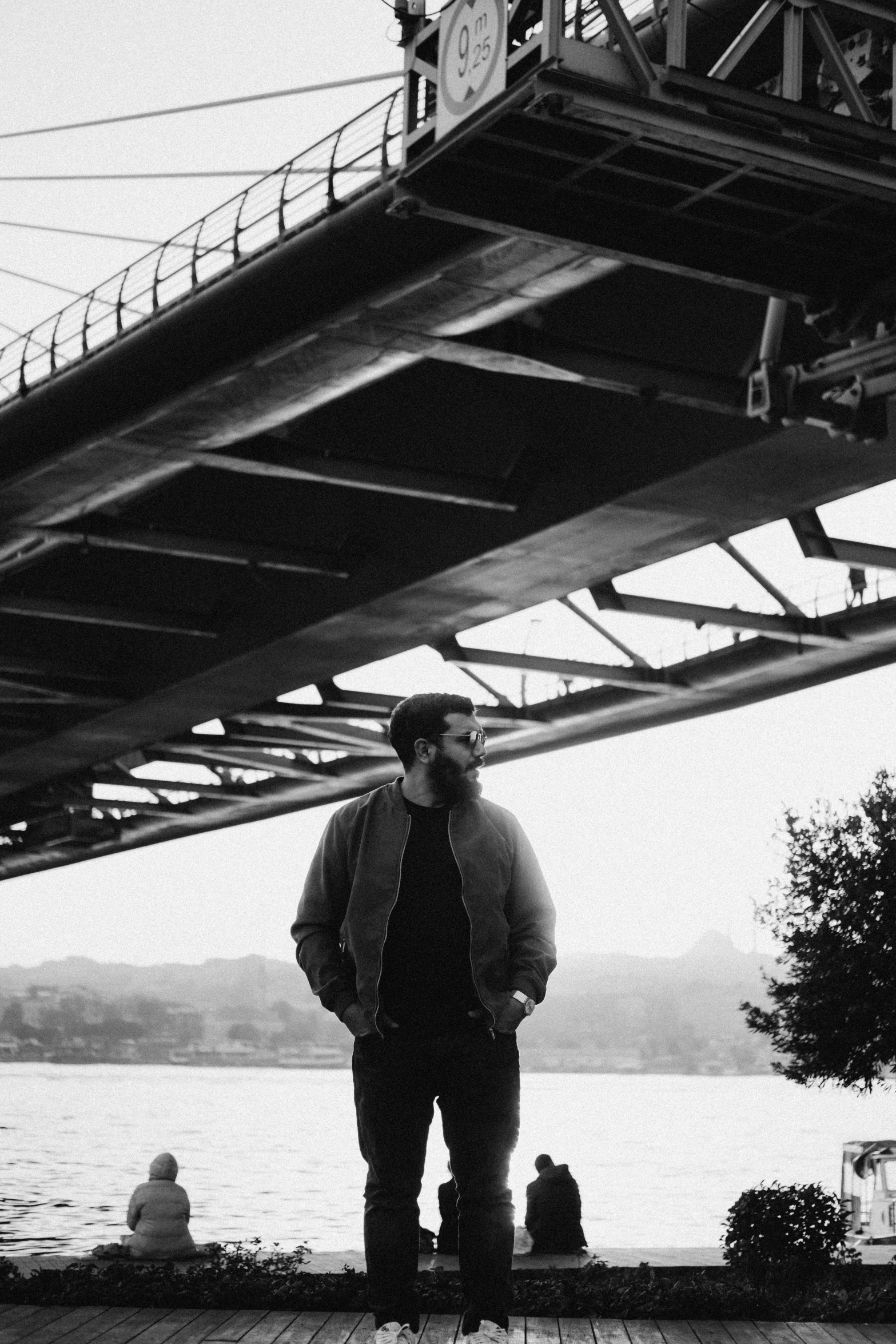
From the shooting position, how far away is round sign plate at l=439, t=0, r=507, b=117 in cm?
852

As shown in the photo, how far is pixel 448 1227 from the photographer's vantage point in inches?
608

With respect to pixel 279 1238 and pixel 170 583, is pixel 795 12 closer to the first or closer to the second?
pixel 170 583

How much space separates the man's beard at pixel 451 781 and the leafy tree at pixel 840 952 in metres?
11.3

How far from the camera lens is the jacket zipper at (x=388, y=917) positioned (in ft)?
18.6

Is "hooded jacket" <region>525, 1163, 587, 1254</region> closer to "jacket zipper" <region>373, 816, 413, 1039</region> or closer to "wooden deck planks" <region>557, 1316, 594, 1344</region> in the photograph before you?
"wooden deck planks" <region>557, 1316, 594, 1344</region>

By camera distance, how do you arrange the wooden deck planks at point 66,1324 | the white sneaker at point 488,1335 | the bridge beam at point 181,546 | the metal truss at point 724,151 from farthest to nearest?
the bridge beam at point 181,546 < the metal truss at point 724,151 < the wooden deck planks at point 66,1324 < the white sneaker at point 488,1335

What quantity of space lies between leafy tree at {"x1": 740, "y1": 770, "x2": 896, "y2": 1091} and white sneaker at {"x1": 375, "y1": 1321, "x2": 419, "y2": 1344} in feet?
37.0

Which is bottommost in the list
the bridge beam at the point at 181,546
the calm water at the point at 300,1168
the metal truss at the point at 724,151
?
the calm water at the point at 300,1168

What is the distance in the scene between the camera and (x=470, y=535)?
1938cm

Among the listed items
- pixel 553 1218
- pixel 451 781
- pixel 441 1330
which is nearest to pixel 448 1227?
pixel 553 1218

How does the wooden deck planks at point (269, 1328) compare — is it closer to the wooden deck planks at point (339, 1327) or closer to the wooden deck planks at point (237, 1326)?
the wooden deck planks at point (237, 1326)

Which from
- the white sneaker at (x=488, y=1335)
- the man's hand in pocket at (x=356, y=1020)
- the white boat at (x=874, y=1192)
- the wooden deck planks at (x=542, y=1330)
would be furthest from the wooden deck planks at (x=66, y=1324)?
the white boat at (x=874, y=1192)

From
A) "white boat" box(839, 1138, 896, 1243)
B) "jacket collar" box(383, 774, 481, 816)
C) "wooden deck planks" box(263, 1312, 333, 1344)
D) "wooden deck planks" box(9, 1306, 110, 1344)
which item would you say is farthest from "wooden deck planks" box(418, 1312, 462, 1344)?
"white boat" box(839, 1138, 896, 1243)

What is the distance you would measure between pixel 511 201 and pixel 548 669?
15.7 metres
